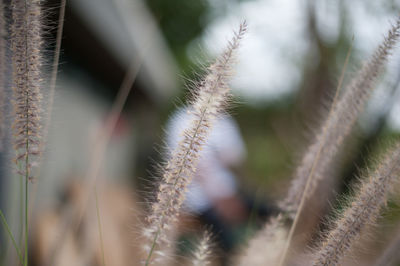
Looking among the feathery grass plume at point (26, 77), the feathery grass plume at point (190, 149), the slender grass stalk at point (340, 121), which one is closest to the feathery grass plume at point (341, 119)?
the slender grass stalk at point (340, 121)

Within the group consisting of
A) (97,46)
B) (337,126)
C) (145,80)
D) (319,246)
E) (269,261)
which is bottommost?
(145,80)

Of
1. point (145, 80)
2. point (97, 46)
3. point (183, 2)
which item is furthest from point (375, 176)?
point (183, 2)

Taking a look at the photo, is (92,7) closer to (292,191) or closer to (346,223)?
(292,191)

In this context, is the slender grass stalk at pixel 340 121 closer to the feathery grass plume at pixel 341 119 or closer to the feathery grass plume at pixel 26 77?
the feathery grass plume at pixel 341 119

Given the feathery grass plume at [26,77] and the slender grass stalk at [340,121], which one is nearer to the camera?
the feathery grass plume at [26,77]

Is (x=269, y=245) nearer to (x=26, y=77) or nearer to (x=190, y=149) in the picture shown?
(x=190, y=149)

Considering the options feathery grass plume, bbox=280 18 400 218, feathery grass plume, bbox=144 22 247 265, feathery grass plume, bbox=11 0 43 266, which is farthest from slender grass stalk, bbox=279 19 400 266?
feathery grass plume, bbox=11 0 43 266
